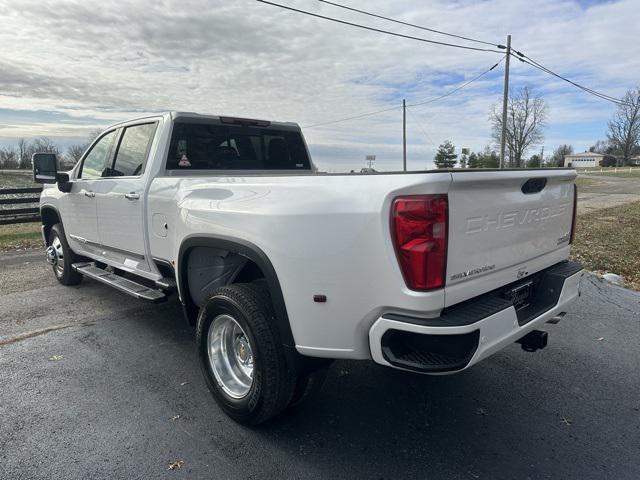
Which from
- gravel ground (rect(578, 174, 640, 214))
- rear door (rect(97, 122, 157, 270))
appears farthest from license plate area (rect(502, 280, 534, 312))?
gravel ground (rect(578, 174, 640, 214))

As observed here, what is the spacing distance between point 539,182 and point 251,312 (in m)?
1.92

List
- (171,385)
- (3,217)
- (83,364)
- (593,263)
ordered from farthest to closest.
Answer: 1. (3,217)
2. (593,263)
3. (83,364)
4. (171,385)

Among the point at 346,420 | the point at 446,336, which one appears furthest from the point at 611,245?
the point at 446,336

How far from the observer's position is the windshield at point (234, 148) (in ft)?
14.0

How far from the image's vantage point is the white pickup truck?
224cm

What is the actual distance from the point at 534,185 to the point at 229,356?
227 cm

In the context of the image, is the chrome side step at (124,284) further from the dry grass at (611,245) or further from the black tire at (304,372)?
the dry grass at (611,245)

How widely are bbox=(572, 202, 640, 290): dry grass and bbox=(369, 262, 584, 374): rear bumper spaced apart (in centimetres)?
481

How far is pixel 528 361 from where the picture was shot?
156 inches

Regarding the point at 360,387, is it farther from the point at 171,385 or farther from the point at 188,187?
the point at 188,187

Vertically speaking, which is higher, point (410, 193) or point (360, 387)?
point (410, 193)

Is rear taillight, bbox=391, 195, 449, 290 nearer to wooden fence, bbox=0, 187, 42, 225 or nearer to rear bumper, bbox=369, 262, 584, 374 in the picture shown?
rear bumper, bbox=369, 262, 584, 374

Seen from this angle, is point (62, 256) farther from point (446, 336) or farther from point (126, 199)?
point (446, 336)

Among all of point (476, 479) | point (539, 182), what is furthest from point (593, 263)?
point (476, 479)
